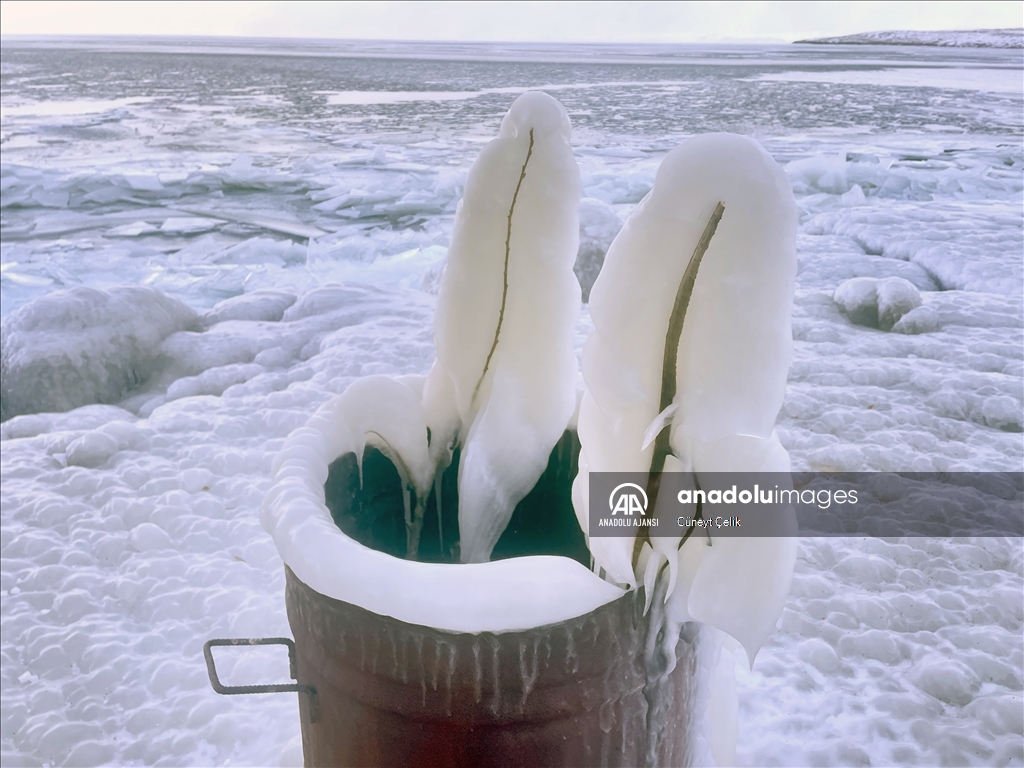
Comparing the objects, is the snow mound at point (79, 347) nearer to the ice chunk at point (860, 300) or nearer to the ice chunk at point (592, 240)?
the ice chunk at point (592, 240)

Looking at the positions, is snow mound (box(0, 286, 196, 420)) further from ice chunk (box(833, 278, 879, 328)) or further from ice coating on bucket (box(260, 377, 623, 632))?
ice chunk (box(833, 278, 879, 328))

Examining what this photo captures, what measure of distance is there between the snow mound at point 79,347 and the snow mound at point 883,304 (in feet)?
6.03

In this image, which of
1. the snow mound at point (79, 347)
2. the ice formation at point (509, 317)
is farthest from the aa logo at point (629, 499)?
the snow mound at point (79, 347)

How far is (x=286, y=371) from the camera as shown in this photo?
184 centimetres

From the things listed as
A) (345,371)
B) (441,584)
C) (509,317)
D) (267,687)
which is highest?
(509,317)

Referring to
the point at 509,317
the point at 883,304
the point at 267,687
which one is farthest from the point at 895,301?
the point at 267,687

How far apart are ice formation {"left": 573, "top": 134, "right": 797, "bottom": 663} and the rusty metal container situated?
0.05 meters

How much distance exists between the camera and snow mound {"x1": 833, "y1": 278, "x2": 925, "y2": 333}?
6.44 ft

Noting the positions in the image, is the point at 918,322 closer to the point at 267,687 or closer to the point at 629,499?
the point at 629,499

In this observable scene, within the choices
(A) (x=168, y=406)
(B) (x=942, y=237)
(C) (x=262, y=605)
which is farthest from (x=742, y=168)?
(B) (x=942, y=237)

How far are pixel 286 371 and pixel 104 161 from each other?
10.4ft

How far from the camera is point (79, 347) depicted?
179cm

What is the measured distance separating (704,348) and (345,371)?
1.47 meters

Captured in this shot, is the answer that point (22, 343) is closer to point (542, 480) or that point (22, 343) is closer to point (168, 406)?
point (168, 406)
